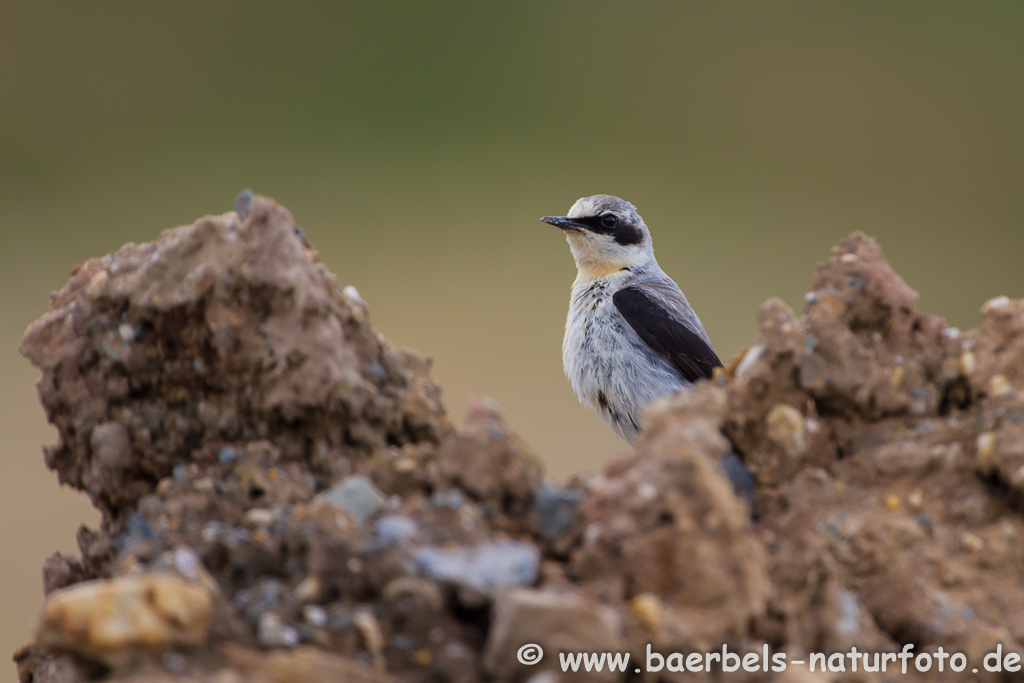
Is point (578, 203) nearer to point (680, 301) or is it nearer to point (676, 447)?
point (680, 301)

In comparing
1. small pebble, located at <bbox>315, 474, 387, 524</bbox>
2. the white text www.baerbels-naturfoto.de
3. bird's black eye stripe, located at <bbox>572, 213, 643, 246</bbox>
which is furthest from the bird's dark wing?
small pebble, located at <bbox>315, 474, 387, 524</bbox>

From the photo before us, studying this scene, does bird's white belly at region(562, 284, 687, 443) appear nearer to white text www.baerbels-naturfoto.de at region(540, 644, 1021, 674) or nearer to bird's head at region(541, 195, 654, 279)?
bird's head at region(541, 195, 654, 279)

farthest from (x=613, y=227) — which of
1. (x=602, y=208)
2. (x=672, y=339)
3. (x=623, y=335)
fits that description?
(x=672, y=339)

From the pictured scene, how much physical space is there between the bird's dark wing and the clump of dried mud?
3193mm

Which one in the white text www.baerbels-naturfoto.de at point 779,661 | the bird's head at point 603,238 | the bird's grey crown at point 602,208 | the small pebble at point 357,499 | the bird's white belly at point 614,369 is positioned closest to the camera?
the white text www.baerbels-naturfoto.de at point 779,661

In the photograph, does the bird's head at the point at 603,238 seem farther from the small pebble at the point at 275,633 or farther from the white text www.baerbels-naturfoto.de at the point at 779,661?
the small pebble at the point at 275,633

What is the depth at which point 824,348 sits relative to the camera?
9.18 feet

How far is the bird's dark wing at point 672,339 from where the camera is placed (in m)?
6.35

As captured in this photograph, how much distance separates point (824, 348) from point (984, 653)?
86 centimetres

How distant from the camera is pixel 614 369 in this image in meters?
6.38

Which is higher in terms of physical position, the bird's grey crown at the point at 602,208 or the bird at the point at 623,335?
the bird's grey crown at the point at 602,208

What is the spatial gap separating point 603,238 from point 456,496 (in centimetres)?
511

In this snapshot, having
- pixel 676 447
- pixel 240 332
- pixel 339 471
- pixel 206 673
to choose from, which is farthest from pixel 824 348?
pixel 206 673

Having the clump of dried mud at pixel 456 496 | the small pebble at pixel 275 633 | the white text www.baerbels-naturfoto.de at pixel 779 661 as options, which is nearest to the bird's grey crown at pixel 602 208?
the clump of dried mud at pixel 456 496
